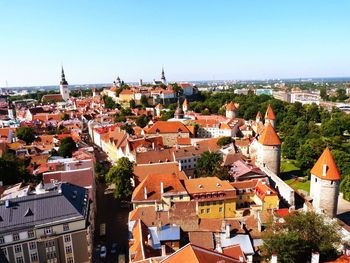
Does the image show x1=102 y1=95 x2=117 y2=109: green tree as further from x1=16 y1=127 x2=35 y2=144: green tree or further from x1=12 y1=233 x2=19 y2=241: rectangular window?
x1=12 y1=233 x2=19 y2=241: rectangular window

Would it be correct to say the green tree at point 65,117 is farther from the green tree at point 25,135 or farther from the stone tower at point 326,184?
the stone tower at point 326,184

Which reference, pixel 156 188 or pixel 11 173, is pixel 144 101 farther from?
pixel 156 188

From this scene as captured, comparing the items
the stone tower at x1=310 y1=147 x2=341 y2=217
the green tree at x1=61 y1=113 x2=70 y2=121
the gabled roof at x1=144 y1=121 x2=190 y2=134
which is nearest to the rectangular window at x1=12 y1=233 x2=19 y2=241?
the stone tower at x1=310 y1=147 x2=341 y2=217

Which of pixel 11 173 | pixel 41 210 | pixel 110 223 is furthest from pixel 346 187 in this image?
pixel 11 173

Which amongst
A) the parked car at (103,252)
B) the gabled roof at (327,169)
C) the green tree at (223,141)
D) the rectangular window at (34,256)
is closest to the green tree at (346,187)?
the gabled roof at (327,169)

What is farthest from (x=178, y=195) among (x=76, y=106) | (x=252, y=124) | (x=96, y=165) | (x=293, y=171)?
(x=76, y=106)

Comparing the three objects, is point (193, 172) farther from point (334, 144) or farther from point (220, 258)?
point (220, 258)
